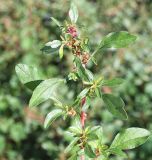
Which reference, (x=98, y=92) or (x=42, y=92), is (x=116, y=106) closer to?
(x=98, y=92)

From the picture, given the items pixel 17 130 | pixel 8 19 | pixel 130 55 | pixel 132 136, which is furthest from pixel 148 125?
pixel 132 136

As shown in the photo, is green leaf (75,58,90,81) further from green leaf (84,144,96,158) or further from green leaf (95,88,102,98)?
green leaf (84,144,96,158)

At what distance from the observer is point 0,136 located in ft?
12.0

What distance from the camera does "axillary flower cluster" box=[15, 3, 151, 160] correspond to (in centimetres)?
128

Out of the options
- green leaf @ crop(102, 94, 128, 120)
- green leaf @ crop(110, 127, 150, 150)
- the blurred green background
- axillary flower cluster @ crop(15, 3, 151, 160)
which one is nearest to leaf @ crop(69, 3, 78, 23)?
axillary flower cluster @ crop(15, 3, 151, 160)

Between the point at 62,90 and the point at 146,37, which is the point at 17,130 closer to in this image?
the point at 62,90

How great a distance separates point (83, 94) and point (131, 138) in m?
0.21

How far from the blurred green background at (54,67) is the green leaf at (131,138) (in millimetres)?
1863

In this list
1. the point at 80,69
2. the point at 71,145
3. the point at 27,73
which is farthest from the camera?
the point at 27,73

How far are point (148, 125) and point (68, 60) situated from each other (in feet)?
2.48

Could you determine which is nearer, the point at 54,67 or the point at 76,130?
the point at 76,130

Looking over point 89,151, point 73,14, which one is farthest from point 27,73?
point 89,151

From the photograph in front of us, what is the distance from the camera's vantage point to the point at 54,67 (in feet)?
12.7

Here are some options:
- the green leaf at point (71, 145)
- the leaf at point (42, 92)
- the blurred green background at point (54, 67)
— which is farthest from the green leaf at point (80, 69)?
the blurred green background at point (54, 67)
